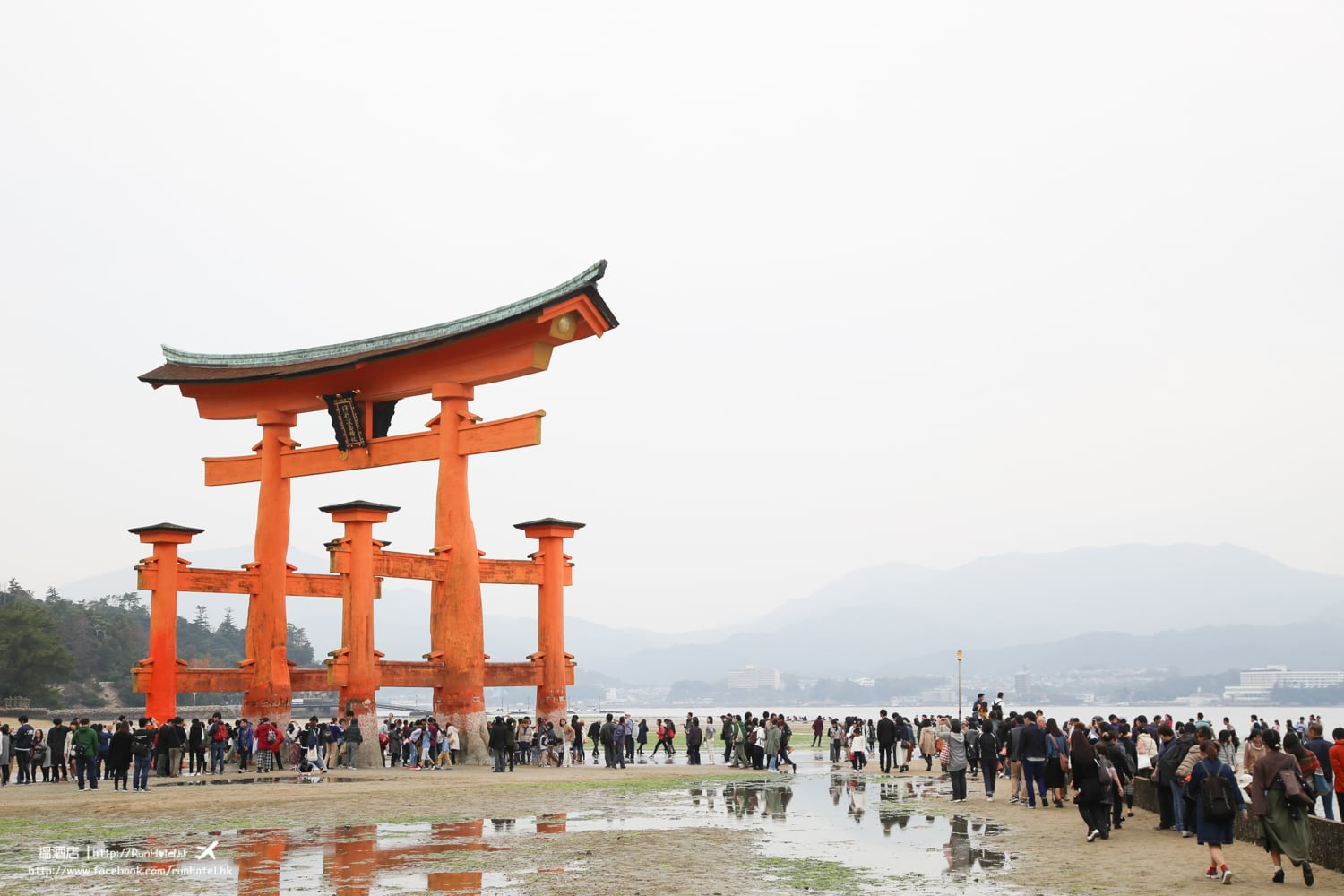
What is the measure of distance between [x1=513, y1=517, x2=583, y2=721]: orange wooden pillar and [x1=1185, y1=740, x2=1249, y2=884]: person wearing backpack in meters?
23.0

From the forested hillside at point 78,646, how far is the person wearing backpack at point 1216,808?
126ft

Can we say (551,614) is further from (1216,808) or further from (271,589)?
(1216,808)

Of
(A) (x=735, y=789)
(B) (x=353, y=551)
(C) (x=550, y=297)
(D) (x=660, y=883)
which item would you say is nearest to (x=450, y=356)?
(C) (x=550, y=297)

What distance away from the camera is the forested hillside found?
64.7 metres

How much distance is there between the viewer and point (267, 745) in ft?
90.2

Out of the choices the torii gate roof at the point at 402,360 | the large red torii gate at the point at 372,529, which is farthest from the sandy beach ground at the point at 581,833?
the torii gate roof at the point at 402,360

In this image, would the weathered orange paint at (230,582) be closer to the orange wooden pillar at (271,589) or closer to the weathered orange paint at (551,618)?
the orange wooden pillar at (271,589)

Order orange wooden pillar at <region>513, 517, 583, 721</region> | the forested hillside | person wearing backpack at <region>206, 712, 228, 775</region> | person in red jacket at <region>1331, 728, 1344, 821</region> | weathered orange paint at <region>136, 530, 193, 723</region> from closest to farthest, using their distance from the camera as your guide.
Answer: person in red jacket at <region>1331, 728, 1344, 821</region> < person wearing backpack at <region>206, 712, 228, 775</region> < weathered orange paint at <region>136, 530, 193, 723</region> < orange wooden pillar at <region>513, 517, 583, 721</region> < the forested hillside

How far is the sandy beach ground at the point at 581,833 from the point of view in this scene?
1106 cm

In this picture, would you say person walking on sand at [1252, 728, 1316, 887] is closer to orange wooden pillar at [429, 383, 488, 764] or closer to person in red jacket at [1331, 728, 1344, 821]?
person in red jacket at [1331, 728, 1344, 821]

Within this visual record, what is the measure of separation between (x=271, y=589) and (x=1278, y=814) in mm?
26824

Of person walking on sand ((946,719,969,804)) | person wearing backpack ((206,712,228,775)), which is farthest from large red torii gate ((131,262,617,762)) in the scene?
person walking on sand ((946,719,969,804))

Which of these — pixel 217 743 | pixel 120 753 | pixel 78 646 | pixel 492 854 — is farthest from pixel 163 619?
pixel 78 646

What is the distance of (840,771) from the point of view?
28781 millimetres
